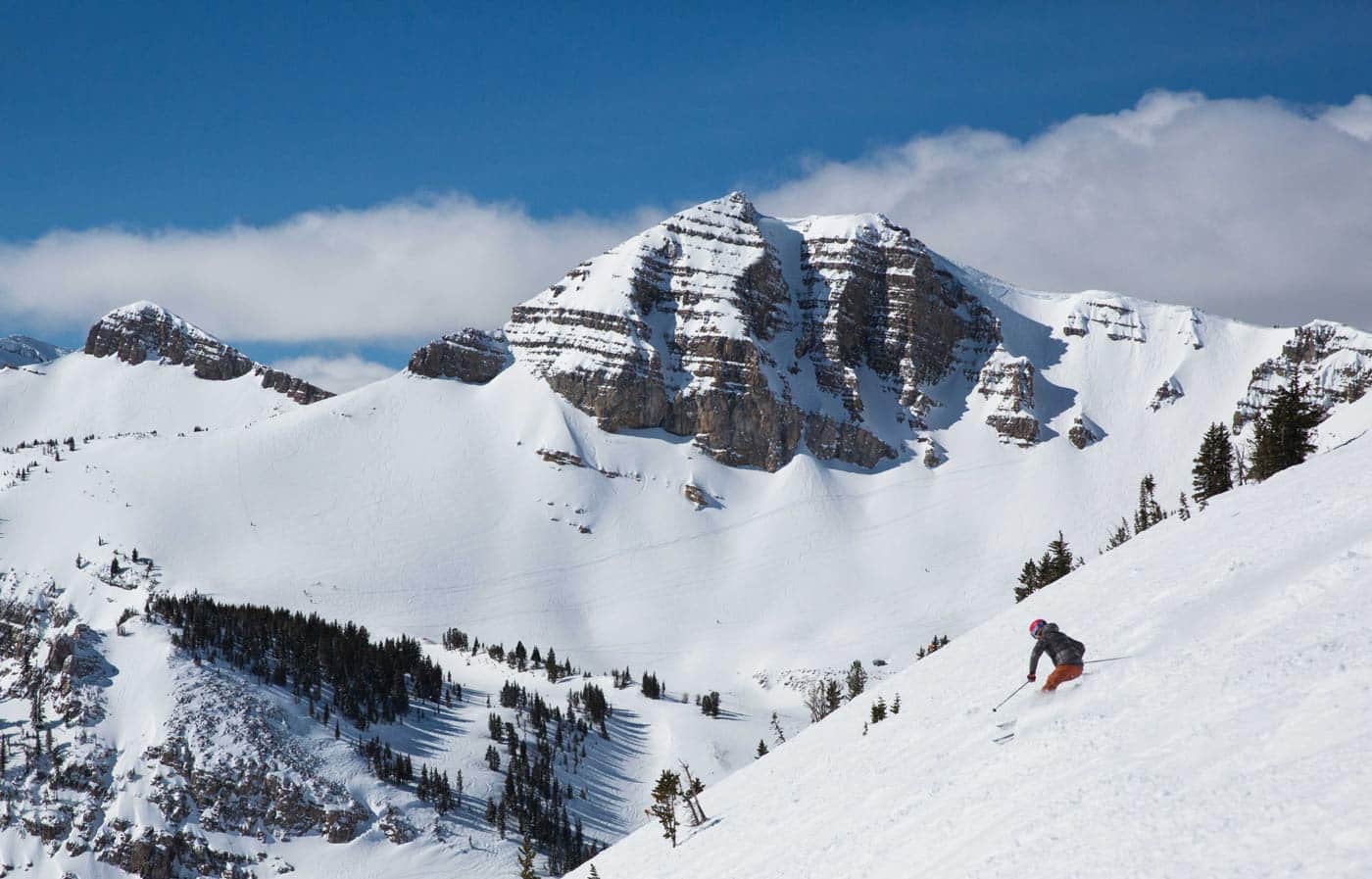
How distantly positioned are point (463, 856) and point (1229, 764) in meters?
99.4

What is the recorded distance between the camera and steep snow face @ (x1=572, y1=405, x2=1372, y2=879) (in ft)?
38.9

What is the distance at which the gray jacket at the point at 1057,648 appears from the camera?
67.2 ft

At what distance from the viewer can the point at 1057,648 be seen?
20.7 m

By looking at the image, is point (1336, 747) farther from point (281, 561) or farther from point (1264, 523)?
point (281, 561)

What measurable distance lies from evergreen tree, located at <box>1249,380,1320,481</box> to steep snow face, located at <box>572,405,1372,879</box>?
131ft

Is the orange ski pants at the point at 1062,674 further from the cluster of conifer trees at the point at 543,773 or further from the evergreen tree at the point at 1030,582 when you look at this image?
the cluster of conifer trees at the point at 543,773

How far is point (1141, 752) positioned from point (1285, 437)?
6449cm

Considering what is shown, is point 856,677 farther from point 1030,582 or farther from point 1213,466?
point 1213,466

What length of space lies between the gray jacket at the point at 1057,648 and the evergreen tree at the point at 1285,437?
5517cm

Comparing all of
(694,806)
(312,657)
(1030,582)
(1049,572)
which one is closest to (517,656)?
(312,657)

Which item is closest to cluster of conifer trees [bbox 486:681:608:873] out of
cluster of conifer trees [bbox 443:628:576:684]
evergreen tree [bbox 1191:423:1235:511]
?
cluster of conifer trees [bbox 443:628:576:684]

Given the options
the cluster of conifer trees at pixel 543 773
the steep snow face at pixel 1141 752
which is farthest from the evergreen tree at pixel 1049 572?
the cluster of conifer trees at pixel 543 773

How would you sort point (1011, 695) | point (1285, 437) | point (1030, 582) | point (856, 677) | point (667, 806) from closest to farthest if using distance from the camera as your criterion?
point (1011, 695) < point (667, 806) < point (1285, 437) < point (1030, 582) < point (856, 677)

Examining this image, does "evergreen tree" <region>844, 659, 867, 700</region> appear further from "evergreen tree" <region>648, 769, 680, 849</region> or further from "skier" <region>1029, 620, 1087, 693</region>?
"skier" <region>1029, 620, 1087, 693</region>
